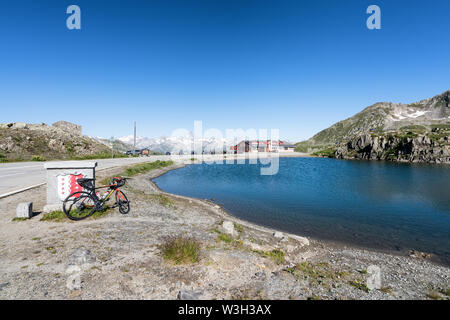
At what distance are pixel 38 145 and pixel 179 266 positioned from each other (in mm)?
65982

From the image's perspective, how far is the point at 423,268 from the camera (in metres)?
11.3

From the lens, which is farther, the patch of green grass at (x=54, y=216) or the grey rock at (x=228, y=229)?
the grey rock at (x=228, y=229)

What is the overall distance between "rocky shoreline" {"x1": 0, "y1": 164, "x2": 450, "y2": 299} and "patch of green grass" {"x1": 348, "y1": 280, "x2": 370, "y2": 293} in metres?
0.04

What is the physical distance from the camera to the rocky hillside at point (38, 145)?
4750 cm

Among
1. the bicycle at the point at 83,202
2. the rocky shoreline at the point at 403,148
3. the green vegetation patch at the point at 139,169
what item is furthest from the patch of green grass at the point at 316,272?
the rocky shoreline at the point at 403,148

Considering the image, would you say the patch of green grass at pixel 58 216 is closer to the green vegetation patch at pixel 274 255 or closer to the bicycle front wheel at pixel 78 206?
the bicycle front wheel at pixel 78 206

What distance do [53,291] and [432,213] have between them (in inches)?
1251

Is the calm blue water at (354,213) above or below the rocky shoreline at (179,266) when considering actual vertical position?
below

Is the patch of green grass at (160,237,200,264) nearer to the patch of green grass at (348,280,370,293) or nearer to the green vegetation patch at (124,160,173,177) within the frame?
the patch of green grass at (348,280,370,293)

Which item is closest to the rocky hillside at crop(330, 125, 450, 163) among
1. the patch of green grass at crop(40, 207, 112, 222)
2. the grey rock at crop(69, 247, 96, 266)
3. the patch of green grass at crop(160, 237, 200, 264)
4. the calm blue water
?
the calm blue water

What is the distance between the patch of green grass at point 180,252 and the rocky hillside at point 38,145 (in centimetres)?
5023

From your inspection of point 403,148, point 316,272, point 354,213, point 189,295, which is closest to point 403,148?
point 403,148

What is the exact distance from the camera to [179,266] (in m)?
7.58
